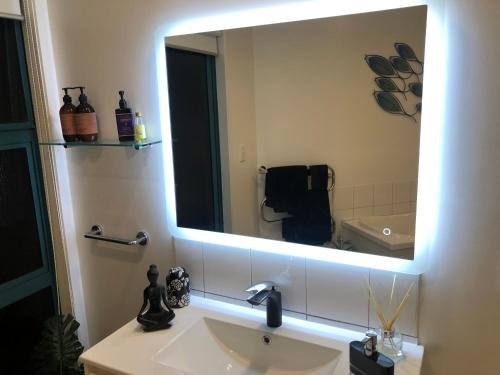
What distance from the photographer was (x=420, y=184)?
1.13 metres

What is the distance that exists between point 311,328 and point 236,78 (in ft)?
2.80

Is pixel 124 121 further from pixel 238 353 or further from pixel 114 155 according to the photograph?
pixel 238 353

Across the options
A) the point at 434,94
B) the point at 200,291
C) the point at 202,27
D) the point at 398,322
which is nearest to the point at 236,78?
the point at 202,27

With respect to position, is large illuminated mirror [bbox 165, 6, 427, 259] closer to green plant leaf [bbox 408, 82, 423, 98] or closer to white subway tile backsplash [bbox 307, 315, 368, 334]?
green plant leaf [bbox 408, 82, 423, 98]

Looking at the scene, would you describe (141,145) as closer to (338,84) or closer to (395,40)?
(338,84)

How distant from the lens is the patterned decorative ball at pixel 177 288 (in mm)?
1458

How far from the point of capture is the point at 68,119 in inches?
60.6

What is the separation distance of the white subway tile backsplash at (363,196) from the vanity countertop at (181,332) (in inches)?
15.9

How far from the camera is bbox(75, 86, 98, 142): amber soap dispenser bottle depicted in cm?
153

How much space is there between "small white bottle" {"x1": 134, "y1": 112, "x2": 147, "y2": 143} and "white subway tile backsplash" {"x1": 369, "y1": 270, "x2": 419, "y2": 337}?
89 cm

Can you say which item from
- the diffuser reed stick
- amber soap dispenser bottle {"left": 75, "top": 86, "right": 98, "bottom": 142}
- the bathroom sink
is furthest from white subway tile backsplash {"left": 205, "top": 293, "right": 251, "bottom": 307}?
amber soap dispenser bottle {"left": 75, "top": 86, "right": 98, "bottom": 142}

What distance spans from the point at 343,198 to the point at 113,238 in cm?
94

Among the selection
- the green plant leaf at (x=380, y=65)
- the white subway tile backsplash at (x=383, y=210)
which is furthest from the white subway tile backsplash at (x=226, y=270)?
the green plant leaf at (x=380, y=65)

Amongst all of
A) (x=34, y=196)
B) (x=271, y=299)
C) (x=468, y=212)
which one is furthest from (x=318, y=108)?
(x=34, y=196)
